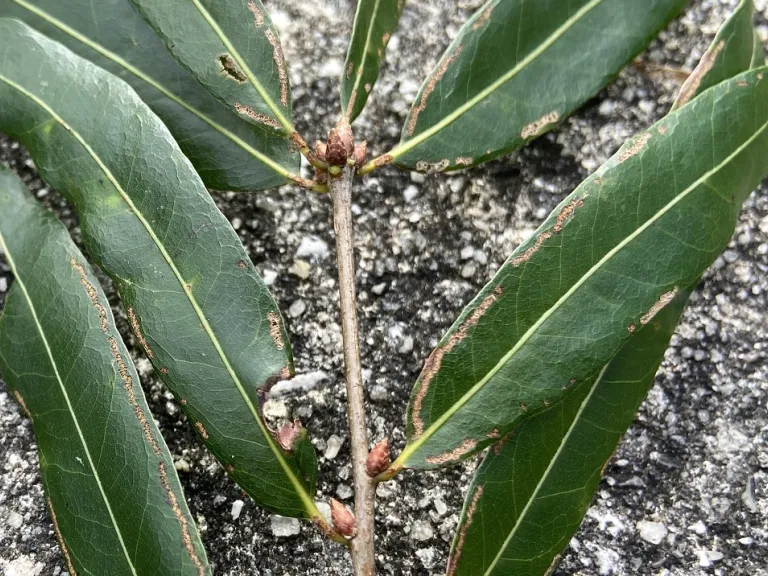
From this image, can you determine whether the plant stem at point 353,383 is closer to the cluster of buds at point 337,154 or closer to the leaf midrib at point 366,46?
the cluster of buds at point 337,154

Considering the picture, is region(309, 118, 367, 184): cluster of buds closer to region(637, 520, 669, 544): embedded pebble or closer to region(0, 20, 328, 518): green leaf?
region(0, 20, 328, 518): green leaf

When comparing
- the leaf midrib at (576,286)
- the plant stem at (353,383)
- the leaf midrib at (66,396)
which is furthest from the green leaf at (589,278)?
the leaf midrib at (66,396)

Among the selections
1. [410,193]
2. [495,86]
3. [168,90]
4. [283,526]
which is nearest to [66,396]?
[283,526]

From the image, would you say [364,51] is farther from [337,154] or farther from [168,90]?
[168,90]

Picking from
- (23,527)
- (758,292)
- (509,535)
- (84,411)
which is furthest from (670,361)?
(23,527)

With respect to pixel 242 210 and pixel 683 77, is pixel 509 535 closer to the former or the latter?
pixel 242 210
